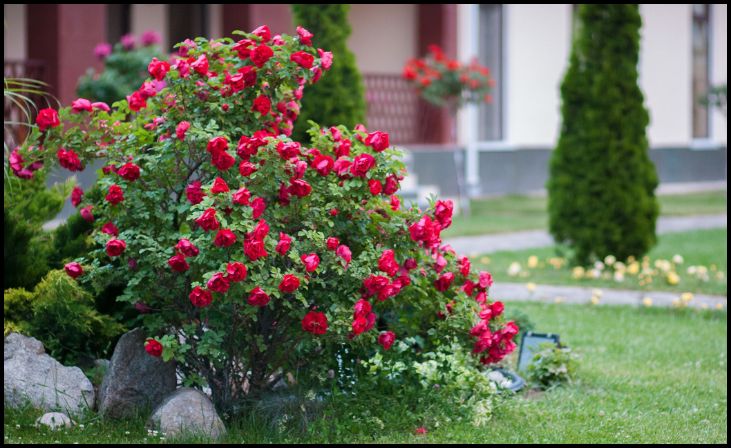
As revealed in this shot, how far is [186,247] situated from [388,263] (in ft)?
2.61

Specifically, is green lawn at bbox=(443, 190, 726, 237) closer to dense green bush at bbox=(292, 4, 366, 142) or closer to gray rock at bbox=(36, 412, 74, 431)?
dense green bush at bbox=(292, 4, 366, 142)

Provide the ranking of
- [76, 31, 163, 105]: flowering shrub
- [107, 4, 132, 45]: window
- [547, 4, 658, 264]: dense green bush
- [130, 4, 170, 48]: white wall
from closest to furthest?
[547, 4, 658, 264]: dense green bush
[76, 31, 163, 105]: flowering shrub
[107, 4, 132, 45]: window
[130, 4, 170, 48]: white wall

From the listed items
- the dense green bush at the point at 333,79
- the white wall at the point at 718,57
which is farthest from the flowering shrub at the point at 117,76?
the white wall at the point at 718,57

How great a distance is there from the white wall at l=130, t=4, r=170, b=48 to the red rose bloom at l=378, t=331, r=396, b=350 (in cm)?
1237

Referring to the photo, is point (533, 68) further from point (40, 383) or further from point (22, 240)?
point (40, 383)

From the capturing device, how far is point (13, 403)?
193 inches

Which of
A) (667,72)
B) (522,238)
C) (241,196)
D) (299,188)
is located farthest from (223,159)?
(667,72)

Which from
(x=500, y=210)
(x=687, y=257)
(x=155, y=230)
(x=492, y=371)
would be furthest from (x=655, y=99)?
(x=155, y=230)

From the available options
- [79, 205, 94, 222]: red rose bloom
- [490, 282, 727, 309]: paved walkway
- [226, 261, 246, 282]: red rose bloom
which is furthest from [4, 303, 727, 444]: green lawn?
[490, 282, 727, 309]: paved walkway

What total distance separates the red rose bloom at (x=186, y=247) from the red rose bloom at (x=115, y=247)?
9.6 inches

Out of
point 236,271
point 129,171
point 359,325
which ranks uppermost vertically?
point 129,171

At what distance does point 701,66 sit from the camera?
2566 cm

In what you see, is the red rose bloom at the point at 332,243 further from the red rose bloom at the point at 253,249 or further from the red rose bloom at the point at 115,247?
the red rose bloom at the point at 115,247

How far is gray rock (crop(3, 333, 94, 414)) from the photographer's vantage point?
4.90m
